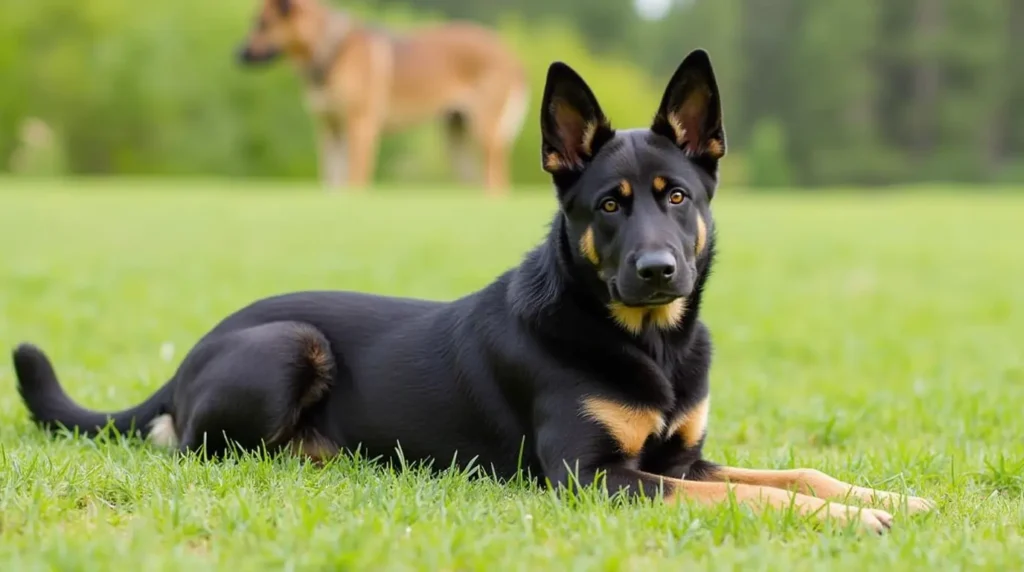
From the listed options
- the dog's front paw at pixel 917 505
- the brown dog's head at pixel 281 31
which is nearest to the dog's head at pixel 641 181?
the dog's front paw at pixel 917 505

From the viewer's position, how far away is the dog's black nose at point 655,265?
4.05 m

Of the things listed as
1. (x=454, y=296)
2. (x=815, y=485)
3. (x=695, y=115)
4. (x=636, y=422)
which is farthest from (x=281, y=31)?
(x=815, y=485)

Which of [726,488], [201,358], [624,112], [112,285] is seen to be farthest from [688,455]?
[624,112]

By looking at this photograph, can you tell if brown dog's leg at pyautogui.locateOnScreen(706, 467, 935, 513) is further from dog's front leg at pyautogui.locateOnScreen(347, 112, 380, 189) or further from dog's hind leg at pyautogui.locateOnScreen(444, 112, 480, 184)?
dog's hind leg at pyautogui.locateOnScreen(444, 112, 480, 184)

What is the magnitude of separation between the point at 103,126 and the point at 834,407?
148ft

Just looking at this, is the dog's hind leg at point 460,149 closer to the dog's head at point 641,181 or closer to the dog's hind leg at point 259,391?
the dog's hind leg at point 259,391

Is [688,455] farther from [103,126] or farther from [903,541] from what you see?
[103,126]

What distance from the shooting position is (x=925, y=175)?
58.8 m

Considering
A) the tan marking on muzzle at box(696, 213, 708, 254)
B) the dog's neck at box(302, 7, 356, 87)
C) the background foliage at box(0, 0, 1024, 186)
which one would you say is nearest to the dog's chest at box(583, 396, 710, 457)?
the tan marking on muzzle at box(696, 213, 708, 254)

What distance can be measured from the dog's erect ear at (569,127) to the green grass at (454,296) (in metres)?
0.52

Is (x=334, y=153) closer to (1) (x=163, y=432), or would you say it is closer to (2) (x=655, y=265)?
(1) (x=163, y=432)

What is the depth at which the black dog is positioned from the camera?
4.15 m

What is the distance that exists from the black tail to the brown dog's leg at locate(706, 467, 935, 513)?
2.56 metres

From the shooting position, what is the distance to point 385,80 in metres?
25.5
